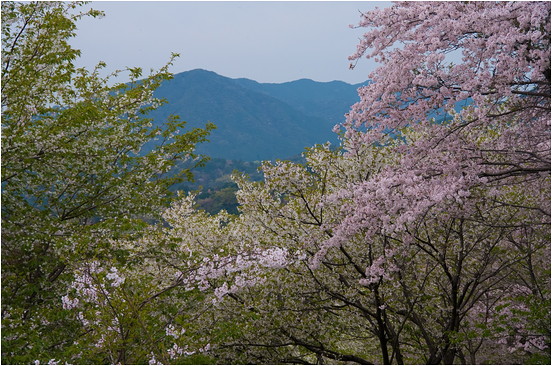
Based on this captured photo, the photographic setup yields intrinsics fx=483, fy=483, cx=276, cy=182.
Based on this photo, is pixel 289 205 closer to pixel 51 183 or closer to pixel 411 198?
pixel 411 198

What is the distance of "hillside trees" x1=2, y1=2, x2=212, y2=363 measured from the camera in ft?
30.5

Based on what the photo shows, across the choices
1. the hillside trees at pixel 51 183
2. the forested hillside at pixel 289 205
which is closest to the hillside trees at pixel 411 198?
the forested hillside at pixel 289 205

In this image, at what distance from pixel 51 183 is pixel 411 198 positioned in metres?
7.56

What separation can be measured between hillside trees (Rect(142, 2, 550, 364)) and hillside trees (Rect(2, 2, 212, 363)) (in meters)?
2.68

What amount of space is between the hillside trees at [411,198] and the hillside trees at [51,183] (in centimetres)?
268

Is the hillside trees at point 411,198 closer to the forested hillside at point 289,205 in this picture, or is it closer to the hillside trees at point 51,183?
the forested hillside at point 289,205

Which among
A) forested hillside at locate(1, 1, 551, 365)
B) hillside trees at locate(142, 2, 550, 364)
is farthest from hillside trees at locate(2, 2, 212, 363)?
hillside trees at locate(142, 2, 550, 364)

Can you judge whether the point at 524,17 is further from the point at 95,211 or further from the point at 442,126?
the point at 95,211

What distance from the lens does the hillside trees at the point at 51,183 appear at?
30.5 feet

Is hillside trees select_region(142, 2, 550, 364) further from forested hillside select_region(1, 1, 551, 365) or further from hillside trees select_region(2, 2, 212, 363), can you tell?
hillside trees select_region(2, 2, 212, 363)

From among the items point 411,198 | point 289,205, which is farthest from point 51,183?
point 411,198

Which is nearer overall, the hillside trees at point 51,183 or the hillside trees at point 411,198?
the hillside trees at point 411,198

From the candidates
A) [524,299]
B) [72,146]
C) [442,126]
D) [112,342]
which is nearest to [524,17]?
[442,126]

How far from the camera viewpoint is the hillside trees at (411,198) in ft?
25.6
